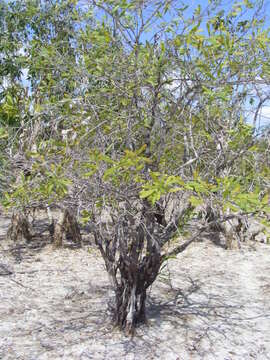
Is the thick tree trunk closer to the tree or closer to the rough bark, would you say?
the tree

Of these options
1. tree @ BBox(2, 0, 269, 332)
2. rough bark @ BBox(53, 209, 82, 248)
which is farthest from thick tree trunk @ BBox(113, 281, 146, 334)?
rough bark @ BBox(53, 209, 82, 248)

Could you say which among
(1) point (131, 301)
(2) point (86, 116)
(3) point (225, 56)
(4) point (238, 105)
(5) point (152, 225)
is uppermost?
(3) point (225, 56)

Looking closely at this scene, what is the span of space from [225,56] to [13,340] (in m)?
3.31

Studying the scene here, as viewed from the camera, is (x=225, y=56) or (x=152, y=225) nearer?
(x=225, y=56)

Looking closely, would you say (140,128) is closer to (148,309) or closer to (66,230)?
(148,309)

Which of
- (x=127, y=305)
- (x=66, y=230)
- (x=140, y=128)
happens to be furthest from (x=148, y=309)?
(x=66, y=230)

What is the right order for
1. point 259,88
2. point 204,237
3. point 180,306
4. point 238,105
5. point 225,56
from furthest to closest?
point 204,237 < point 180,306 < point 238,105 < point 259,88 < point 225,56

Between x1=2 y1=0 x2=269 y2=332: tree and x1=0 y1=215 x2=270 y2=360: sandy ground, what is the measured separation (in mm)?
370

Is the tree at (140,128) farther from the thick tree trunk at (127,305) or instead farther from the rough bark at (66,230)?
the rough bark at (66,230)

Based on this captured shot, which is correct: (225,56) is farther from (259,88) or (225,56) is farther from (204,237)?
(204,237)

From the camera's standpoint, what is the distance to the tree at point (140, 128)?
3264mm

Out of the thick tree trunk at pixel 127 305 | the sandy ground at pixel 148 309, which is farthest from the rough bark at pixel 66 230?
the thick tree trunk at pixel 127 305

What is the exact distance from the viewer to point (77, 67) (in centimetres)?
394

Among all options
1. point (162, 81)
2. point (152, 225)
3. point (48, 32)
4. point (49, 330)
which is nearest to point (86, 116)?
point (162, 81)
